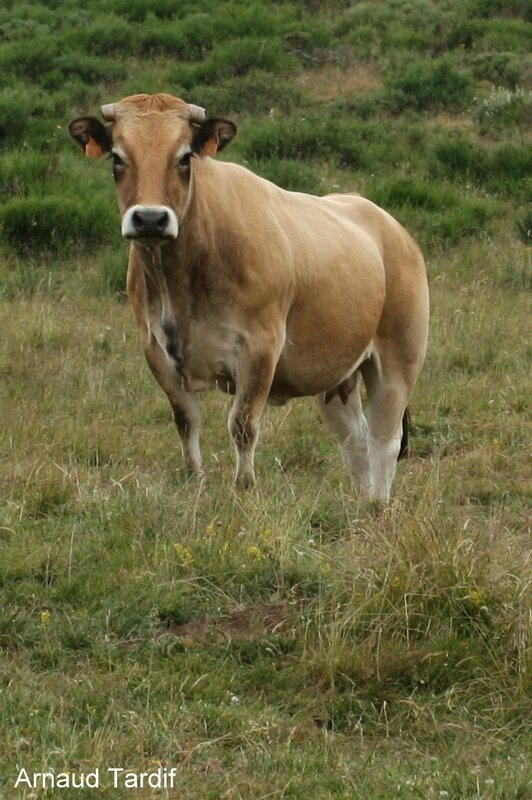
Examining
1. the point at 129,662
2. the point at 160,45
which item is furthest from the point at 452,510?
the point at 160,45

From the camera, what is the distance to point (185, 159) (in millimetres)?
7266

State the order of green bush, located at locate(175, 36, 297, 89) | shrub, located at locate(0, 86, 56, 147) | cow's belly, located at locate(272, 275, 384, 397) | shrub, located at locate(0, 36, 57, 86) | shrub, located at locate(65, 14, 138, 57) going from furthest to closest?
shrub, located at locate(65, 14, 138, 57), shrub, located at locate(0, 36, 57, 86), green bush, located at locate(175, 36, 297, 89), shrub, located at locate(0, 86, 56, 147), cow's belly, located at locate(272, 275, 384, 397)

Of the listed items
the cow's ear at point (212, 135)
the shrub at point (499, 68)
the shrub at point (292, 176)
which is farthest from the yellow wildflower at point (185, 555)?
the shrub at point (499, 68)

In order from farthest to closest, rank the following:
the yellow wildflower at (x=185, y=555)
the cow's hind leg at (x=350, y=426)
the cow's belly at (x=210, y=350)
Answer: the cow's hind leg at (x=350, y=426) < the cow's belly at (x=210, y=350) < the yellow wildflower at (x=185, y=555)

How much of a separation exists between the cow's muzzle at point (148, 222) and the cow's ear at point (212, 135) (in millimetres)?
598

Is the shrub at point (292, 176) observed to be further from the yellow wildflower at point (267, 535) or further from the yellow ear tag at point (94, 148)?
the yellow wildflower at point (267, 535)

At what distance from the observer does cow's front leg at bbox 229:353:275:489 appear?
7.45 metres

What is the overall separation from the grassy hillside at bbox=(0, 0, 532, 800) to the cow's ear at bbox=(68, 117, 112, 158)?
1.57m

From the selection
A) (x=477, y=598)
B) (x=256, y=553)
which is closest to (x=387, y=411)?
(x=256, y=553)

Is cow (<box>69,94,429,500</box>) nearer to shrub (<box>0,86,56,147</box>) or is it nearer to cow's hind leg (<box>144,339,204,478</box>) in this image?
cow's hind leg (<box>144,339,204,478</box>)

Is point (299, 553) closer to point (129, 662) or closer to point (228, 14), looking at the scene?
point (129, 662)

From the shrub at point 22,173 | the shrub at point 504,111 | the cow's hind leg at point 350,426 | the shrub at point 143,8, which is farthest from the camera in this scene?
the shrub at point 143,8

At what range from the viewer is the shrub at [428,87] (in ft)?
59.6

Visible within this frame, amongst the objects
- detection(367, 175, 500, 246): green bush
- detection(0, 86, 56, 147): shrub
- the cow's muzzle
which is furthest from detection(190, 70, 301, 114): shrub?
the cow's muzzle
